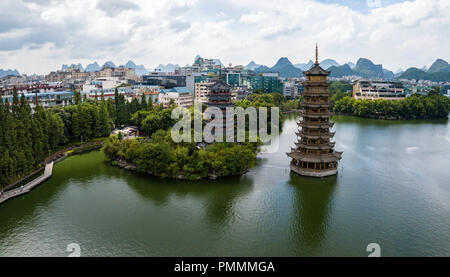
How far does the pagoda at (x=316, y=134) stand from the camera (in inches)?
947

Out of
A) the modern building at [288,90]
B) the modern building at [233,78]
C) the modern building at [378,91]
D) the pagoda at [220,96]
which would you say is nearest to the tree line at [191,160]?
the pagoda at [220,96]

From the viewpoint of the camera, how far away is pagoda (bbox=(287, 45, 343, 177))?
24.1 metres

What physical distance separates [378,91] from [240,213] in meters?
63.4

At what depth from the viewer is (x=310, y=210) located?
18.9 meters

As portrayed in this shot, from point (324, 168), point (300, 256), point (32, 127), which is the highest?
point (32, 127)

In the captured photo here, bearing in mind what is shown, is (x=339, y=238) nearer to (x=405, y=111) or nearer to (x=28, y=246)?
(x=28, y=246)

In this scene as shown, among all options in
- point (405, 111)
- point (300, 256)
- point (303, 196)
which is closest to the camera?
point (300, 256)

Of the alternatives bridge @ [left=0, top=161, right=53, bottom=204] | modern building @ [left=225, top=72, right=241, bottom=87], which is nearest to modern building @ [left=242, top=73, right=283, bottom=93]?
modern building @ [left=225, top=72, right=241, bottom=87]

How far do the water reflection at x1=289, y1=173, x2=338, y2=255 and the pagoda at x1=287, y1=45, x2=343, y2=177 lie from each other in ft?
2.67

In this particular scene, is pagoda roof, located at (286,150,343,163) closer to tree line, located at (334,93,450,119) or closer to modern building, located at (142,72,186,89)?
tree line, located at (334,93,450,119)

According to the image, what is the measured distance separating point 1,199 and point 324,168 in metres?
21.5

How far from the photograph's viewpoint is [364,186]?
886 inches

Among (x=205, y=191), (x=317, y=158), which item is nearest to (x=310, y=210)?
(x=317, y=158)

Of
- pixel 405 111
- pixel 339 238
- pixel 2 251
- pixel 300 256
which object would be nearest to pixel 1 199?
pixel 2 251
